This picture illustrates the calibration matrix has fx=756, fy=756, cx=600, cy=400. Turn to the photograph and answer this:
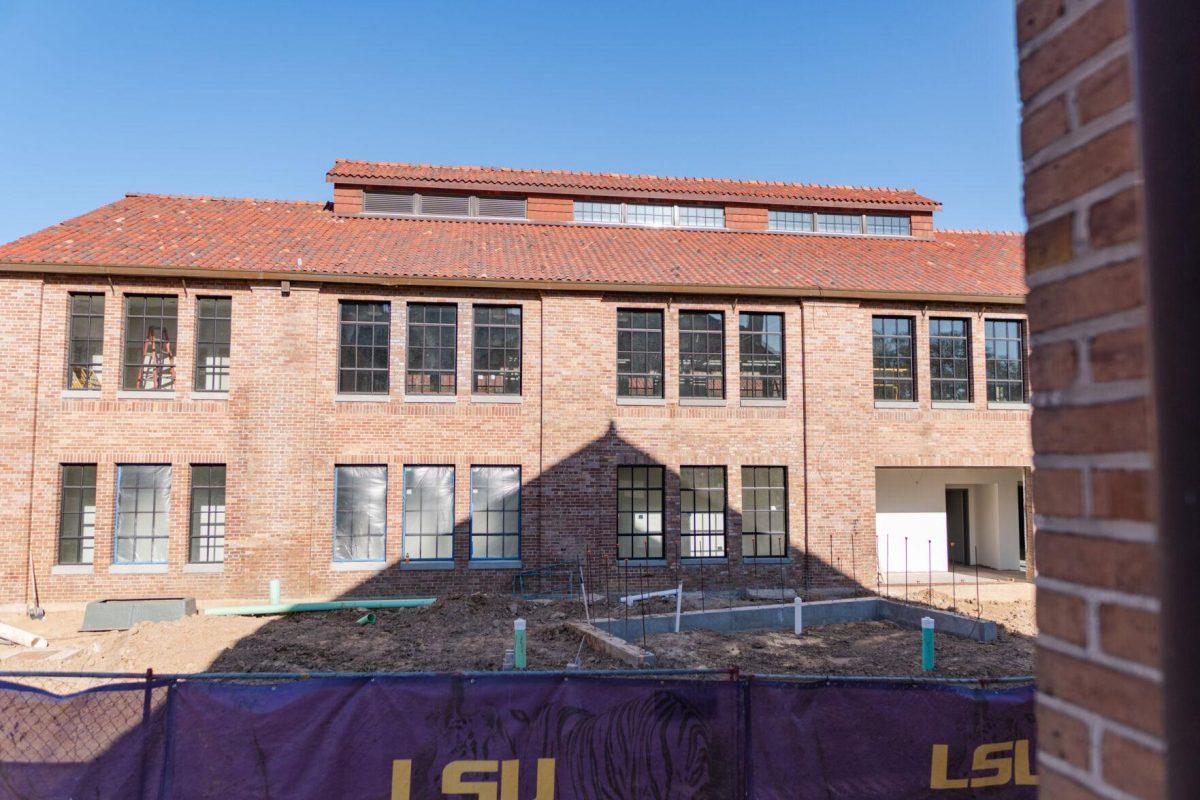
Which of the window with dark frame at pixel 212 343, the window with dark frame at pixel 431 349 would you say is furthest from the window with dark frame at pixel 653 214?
the window with dark frame at pixel 212 343

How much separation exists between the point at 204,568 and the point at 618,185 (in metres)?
16.0

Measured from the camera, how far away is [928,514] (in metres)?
22.3

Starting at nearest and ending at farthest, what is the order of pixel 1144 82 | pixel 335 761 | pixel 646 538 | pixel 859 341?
pixel 1144 82
pixel 335 761
pixel 646 538
pixel 859 341

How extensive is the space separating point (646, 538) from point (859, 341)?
7828 mm

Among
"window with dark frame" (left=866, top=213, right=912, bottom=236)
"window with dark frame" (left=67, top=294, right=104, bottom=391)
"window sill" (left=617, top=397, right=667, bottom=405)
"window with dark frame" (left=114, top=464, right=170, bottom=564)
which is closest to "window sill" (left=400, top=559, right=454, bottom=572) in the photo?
"window with dark frame" (left=114, top=464, right=170, bottom=564)

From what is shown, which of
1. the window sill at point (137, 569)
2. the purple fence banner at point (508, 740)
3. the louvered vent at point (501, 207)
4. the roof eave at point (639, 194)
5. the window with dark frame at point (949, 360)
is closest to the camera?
the purple fence banner at point (508, 740)

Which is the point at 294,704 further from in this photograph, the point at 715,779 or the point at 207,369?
the point at 207,369

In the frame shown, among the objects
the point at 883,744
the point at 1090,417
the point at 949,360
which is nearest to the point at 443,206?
the point at 949,360

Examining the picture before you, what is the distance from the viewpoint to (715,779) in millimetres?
5539

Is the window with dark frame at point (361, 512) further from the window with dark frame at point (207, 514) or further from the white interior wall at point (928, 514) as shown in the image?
the white interior wall at point (928, 514)

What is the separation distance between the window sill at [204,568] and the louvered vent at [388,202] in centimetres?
1122

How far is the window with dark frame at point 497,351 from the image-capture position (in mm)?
18906

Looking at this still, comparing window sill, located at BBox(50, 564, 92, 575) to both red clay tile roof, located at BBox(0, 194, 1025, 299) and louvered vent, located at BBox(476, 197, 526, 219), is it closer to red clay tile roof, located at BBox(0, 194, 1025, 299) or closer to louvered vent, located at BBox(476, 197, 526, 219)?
red clay tile roof, located at BBox(0, 194, 1025, 299)

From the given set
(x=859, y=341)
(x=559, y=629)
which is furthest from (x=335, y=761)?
(x=859, y=341)
